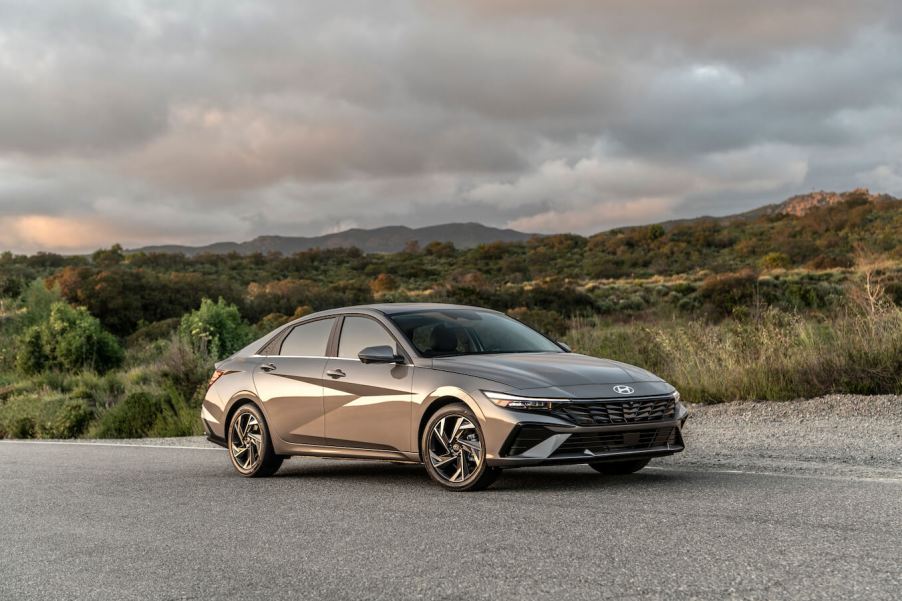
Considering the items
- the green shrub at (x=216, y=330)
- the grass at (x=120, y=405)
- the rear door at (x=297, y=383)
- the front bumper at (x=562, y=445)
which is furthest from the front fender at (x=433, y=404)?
the green shrub at (x=216, y=330)

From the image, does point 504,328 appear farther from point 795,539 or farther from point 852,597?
point 852,597

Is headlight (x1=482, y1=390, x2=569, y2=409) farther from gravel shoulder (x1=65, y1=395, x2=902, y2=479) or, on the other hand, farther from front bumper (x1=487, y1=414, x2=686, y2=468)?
gravel shoulder (x1=65, y1=395, x2=902, y2=479)

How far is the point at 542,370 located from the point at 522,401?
0.45 metres

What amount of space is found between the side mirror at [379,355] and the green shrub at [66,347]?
23223 mm

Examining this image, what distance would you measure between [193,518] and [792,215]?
8614 cm

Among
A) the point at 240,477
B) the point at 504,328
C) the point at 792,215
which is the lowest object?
the point at 240,477

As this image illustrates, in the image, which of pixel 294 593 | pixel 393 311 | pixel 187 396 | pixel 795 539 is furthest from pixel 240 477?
pixel 187 396

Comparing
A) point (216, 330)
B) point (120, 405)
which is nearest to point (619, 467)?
point (120, 405)

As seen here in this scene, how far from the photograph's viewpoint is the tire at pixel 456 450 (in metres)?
8.16

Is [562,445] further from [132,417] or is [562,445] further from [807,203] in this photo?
[807,203]

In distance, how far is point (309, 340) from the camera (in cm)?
1017

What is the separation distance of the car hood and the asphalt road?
852mm

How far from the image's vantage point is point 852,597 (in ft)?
15.7

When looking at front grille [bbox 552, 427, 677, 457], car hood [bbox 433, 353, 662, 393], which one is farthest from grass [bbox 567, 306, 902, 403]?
front grille [bbox 552, 427, 677, 457]
